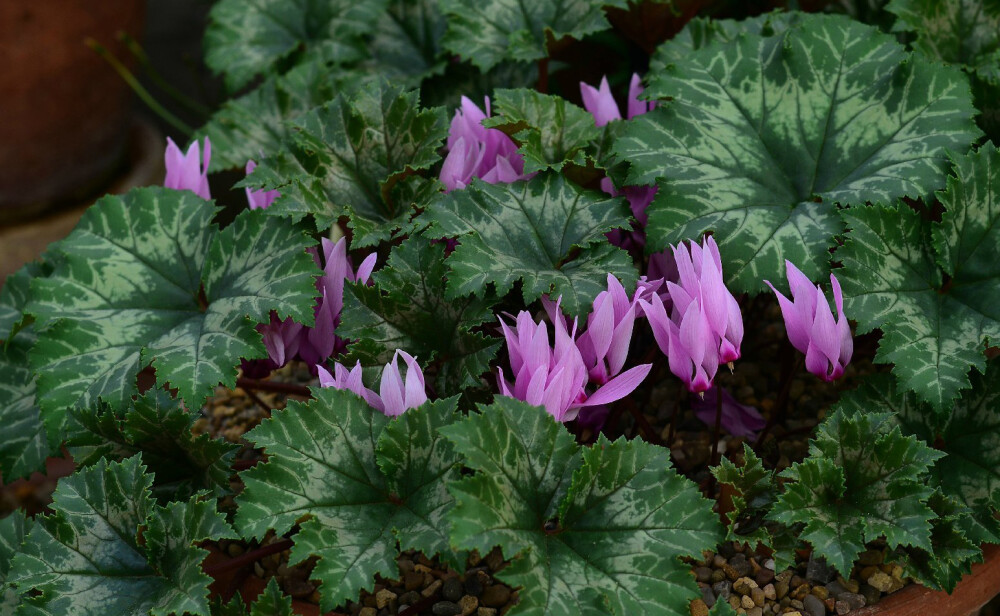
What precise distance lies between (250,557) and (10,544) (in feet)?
1.29

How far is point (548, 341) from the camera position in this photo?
57.4 inches

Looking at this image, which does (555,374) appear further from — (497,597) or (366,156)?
(366,156)

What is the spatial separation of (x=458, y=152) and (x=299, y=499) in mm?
624

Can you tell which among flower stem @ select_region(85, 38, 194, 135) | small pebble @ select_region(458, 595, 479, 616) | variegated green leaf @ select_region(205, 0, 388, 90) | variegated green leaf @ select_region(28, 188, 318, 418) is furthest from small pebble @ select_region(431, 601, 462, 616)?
flower stem @ select_region(85, 38, 194, 135)

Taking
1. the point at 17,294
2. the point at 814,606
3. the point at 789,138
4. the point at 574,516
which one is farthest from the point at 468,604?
the point at 17,294

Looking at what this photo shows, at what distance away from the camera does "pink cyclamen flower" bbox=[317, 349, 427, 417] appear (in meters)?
1.38

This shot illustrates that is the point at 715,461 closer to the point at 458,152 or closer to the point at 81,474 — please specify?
the point at 458,152

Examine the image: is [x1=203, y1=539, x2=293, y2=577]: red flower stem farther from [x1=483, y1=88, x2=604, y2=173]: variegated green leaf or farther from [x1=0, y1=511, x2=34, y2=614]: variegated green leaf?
[x1=483, y1=88, x2=604, y2=173]: variegated green leaf

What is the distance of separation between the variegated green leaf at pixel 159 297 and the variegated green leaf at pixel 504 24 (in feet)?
1.88

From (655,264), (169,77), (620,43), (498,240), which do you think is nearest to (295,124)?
(498,240)

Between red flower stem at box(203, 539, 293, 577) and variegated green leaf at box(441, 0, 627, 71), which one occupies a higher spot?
variegated green leaf at box(441, 0, 627, 71)

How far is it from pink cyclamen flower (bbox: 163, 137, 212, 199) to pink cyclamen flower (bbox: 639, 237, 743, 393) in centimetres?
82

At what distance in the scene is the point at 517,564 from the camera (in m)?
1.21

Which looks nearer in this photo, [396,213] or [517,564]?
[517,564]
